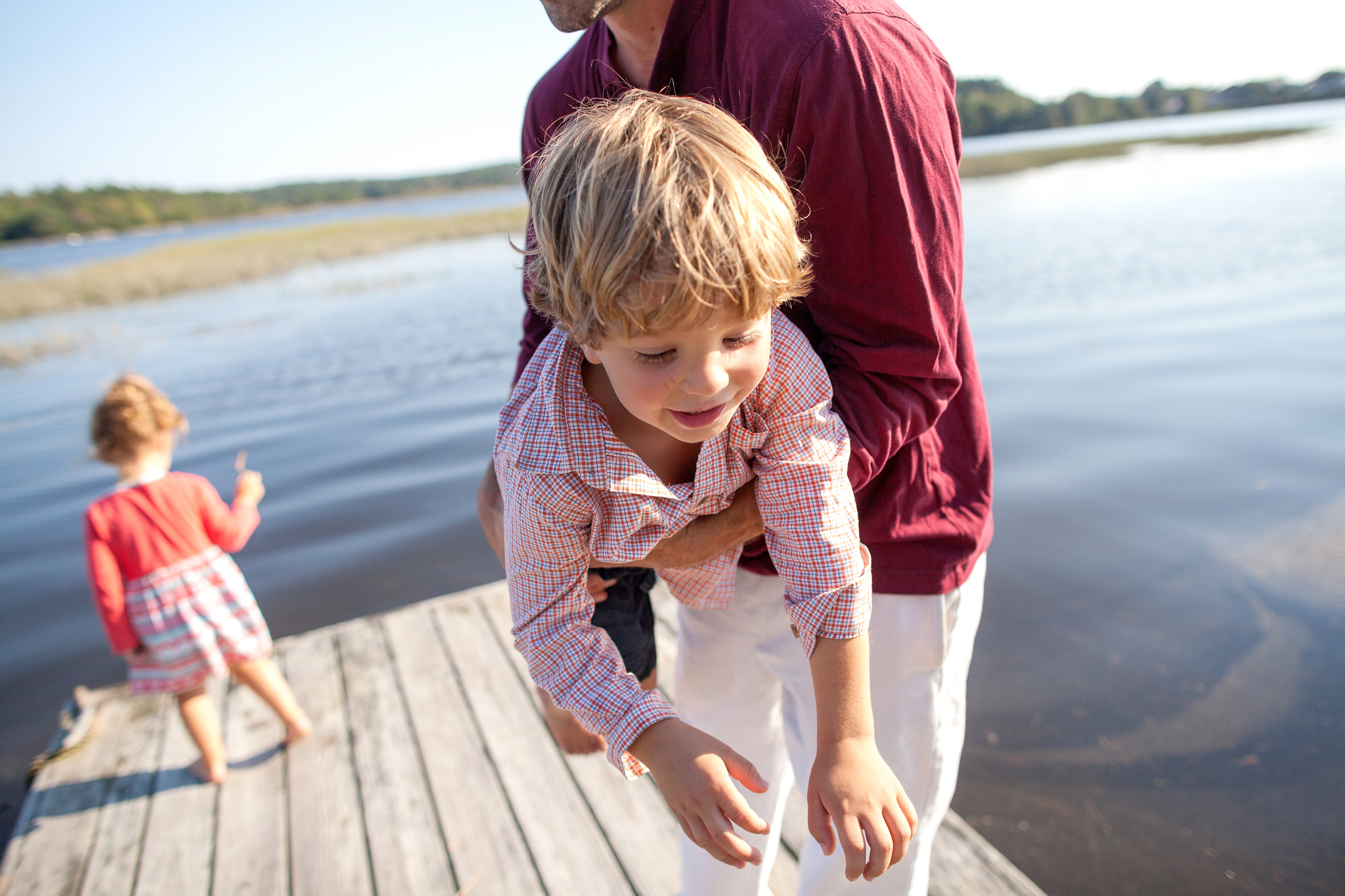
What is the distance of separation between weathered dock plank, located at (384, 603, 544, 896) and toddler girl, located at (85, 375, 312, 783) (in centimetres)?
47

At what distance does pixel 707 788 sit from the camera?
1.05m

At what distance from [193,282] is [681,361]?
22.0m

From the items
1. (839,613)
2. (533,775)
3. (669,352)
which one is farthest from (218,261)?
(839,613)

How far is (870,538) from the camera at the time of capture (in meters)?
1.36

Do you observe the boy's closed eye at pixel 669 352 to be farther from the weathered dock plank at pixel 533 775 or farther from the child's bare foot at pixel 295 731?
the child's bare foot at pixel 295 731

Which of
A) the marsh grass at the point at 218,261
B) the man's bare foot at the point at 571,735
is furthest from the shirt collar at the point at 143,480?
the marsh grass at the point at 218,261

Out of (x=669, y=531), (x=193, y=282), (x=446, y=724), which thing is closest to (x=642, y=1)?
A: (x=669, y=531)

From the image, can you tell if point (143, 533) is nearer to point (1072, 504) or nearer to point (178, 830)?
point (178, 830)

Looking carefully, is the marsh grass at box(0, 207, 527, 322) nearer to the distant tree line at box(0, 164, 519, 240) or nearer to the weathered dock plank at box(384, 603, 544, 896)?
the weathered dock plank at box(384, 603, 544, 896)

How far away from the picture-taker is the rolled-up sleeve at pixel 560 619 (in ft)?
3.86

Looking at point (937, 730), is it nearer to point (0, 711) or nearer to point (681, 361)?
point (681, 361)

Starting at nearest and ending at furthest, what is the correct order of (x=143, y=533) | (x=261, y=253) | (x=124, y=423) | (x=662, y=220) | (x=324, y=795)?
(x=662, y=220)
(x=324, y=795)
(x=143, y=533)
(x=124, y=423)
(x=261, y=253)

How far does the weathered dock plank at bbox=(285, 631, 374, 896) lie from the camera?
241 centimetres

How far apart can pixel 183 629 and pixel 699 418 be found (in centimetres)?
282
